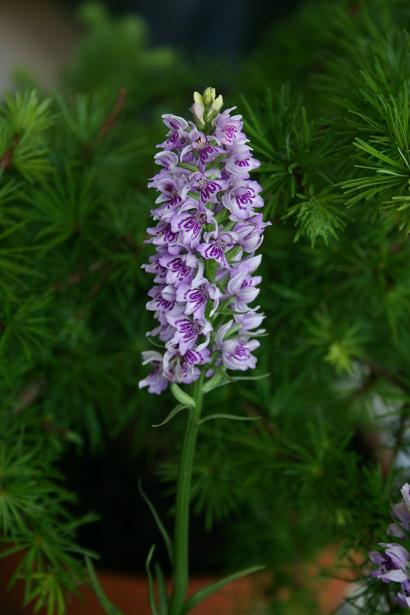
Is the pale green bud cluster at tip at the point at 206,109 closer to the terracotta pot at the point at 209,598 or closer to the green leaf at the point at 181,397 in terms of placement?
the green leaf at the point at 181,397

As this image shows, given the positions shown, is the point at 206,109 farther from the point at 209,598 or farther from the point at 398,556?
the point at 209,598

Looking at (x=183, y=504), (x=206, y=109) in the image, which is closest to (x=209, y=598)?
(x=183, y=504)

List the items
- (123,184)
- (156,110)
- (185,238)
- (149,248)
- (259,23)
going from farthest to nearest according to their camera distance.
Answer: (259,23) < (156,110) < (123,184) < (149,248) < (185,238)

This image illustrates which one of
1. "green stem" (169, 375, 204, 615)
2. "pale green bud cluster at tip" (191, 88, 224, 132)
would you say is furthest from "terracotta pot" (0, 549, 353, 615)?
"pale green bud cluster at tip" (191, 88, 224, 132)

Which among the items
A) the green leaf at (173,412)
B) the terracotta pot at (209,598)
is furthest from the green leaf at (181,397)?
the terracotta pot at (209,598)

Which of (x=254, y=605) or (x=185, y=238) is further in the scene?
(x=254, y=605)

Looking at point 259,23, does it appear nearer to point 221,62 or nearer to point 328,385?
point 221,62

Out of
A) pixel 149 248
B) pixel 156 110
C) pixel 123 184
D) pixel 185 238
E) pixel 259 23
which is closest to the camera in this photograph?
pixel 185 238

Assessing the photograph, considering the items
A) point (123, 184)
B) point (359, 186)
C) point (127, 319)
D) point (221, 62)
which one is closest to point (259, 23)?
point (221, 62)
